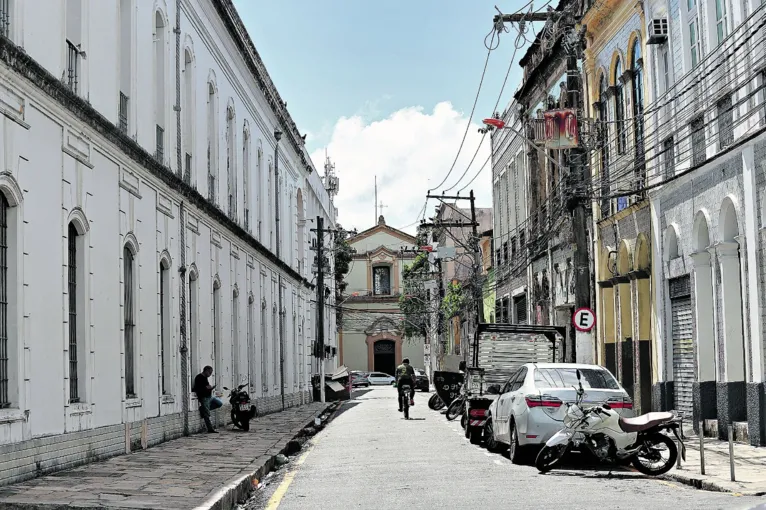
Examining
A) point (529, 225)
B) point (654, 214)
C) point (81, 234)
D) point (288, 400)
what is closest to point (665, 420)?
point (81, 234)

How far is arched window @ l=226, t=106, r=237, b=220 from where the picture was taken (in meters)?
31.1

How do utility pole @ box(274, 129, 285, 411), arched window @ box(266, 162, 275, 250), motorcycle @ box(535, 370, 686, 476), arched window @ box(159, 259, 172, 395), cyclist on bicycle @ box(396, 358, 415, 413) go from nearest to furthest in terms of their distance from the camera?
motorcycle @ box(535, 370, 686, 476) → arched window @ box(159, 259, 172, 395) → cyclist on bicycle @ box(396, 358, 415, 413) → arched window @ box(266, 162, 275, 250) → utility pole @ box(274, 129, 285, 411)

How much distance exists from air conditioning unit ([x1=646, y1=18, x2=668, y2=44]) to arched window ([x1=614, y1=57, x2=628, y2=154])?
324 centimetres

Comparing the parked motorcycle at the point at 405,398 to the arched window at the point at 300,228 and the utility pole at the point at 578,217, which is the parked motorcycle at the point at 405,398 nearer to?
the utility pole at the point at 578,217

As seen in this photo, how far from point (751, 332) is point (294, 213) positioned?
30.9 meters

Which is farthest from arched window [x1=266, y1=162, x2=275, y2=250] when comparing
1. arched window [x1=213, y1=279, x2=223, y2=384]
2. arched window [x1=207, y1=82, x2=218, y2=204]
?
arched window [x1=213, y1=279, x2=223, y2=384]

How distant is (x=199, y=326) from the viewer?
25547mm

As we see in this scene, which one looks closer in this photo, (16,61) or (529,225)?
(16,61)

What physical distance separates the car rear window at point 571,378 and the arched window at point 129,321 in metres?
7.25

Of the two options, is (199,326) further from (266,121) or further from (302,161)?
(302,161)

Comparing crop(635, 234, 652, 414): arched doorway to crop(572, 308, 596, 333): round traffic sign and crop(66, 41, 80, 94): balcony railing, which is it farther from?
crop(66, 41, 80, 94): balcony railing

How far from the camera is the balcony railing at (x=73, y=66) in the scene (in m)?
15.9

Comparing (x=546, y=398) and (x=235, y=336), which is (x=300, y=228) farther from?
(x=546, y=398)

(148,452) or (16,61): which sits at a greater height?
(16,61)
